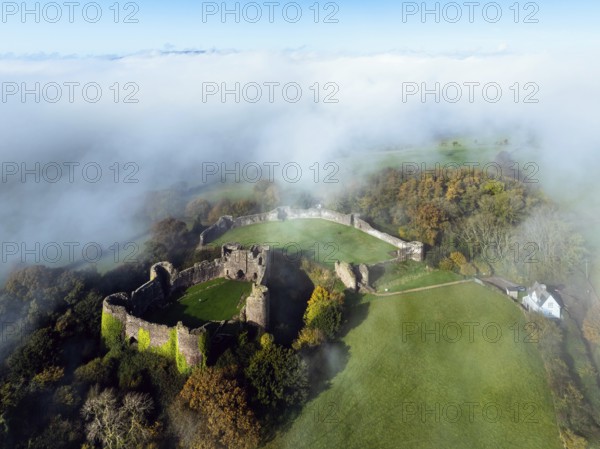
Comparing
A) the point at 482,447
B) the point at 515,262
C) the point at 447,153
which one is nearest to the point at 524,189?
the point at 515,262

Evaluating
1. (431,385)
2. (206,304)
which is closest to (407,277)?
(431,385)

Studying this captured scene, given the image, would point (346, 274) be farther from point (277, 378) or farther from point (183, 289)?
point (183, 289)

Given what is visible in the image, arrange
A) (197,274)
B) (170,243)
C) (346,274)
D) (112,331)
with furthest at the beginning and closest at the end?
(170,243) → (197,274) → (346,274) → (112,331)

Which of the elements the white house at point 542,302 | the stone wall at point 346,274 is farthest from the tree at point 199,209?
the white house at point 542,302

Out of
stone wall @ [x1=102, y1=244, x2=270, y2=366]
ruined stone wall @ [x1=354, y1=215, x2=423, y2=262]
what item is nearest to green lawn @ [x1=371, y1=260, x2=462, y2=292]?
ruined stone wall @ [x1=354, y1=215, x2=423, y2=262]

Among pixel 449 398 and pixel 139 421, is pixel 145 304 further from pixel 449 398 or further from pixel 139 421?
pixel 449 398

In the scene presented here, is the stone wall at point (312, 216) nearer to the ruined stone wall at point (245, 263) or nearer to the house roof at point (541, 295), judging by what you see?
the ruined stone wall at point (245, 263)

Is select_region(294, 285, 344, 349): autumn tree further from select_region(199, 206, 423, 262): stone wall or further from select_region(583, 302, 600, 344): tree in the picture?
select_region(583, 302, 600, 344): tree
